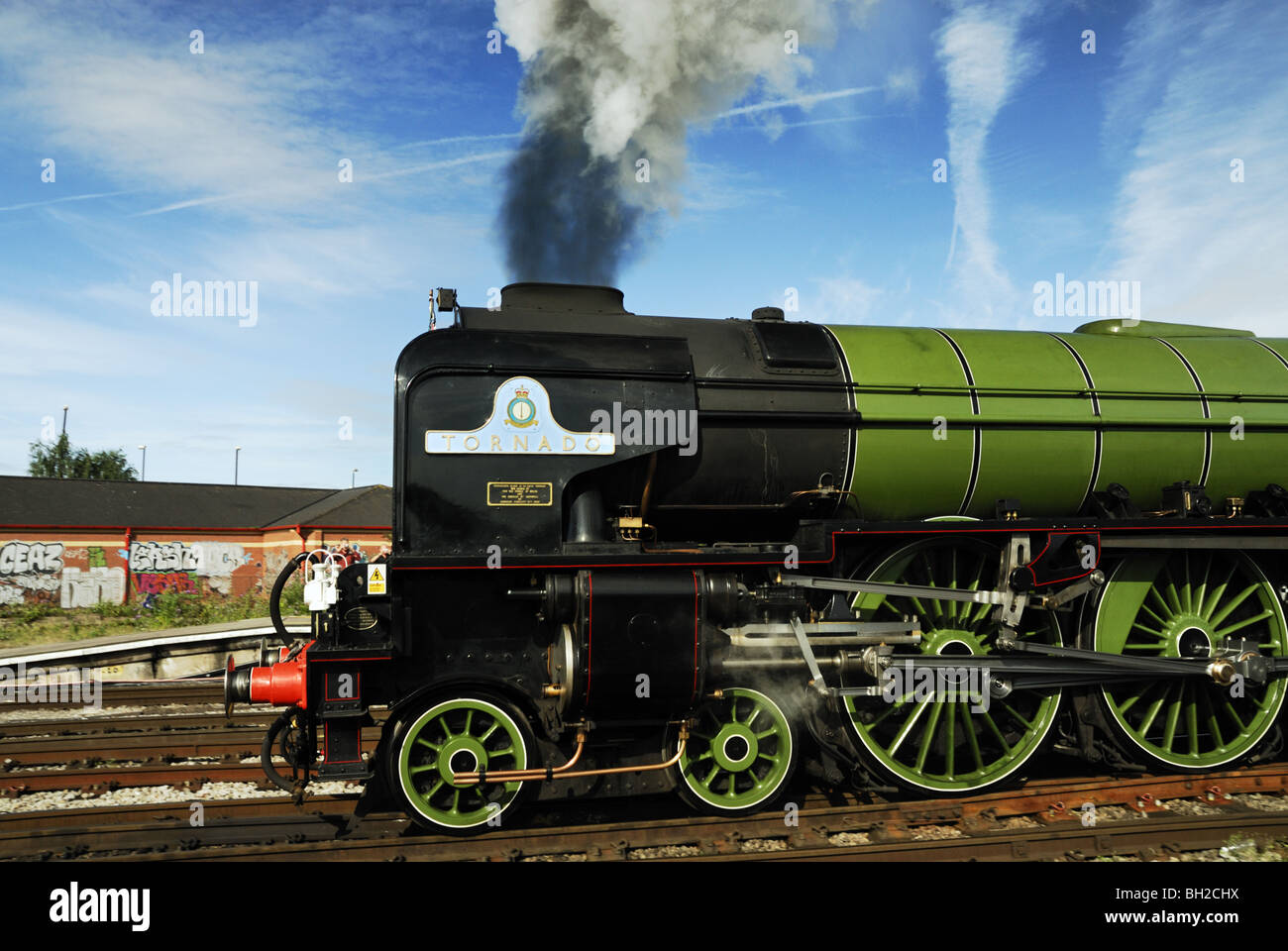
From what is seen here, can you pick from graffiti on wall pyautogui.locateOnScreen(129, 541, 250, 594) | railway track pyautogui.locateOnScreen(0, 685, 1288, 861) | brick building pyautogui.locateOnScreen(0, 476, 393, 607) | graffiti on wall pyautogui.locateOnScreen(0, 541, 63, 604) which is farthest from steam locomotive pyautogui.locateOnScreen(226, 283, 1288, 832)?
graffiti on wall pyautogui.locateOnScreen(0, 541, 63, 604)

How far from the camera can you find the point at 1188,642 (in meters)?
7.06

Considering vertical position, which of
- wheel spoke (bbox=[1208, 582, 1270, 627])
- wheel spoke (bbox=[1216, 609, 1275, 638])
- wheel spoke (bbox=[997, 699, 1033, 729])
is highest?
wheel spoke (bbox=[1208, 582, 1270, 627])

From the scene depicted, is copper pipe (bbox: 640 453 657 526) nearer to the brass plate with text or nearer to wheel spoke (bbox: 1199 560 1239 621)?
the brass plate with text

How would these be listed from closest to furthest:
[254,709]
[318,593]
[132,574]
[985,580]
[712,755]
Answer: [318,593], [712,755], [985,580], [254,709], [132,574]

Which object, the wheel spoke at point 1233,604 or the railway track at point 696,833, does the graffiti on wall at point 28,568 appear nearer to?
the railway track at point 696,833

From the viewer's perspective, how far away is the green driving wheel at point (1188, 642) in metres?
6.81

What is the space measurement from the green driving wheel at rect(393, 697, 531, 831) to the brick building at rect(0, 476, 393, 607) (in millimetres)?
22909

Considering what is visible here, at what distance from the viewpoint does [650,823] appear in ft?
18.8

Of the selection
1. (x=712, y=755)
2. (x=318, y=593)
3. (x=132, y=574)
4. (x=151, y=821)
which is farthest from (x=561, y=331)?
(x=132, y=574)

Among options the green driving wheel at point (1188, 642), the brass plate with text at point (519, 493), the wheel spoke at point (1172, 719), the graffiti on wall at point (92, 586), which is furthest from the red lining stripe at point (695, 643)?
the graffiti on wall at point (92, 586)

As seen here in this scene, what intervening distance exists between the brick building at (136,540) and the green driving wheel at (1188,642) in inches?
956

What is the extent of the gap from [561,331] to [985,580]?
3938 millimetres

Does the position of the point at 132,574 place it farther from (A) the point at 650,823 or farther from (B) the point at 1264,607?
(B) the point at 1264,607

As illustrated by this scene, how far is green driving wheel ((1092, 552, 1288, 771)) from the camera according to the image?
681cm
